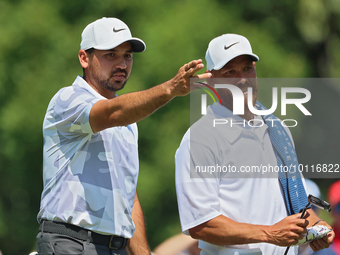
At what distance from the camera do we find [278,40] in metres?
8.27

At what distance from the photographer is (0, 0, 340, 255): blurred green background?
7523 mm

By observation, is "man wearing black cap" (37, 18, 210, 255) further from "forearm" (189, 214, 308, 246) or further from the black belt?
"forearm" (189, 214, 308, 246)

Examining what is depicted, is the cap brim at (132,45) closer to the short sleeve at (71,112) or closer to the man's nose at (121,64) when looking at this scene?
the man's nose at (121,64)

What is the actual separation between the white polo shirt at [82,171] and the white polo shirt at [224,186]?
14.2 inches

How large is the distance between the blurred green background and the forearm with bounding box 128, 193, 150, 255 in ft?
12.6

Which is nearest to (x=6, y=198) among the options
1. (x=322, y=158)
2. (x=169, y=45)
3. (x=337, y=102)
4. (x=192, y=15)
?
(x=169, y=45)

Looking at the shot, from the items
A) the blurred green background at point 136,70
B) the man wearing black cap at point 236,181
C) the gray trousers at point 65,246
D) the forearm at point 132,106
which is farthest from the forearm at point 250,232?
the blurred green background at point 136,70

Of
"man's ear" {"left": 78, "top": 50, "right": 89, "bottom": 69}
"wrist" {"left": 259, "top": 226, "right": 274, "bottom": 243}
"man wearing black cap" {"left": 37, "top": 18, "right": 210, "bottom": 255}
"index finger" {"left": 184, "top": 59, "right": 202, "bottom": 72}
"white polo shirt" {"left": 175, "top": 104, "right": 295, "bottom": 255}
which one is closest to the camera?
"index finger" {"left": 184, "top": 59, "right": 202, "bottom": 72}

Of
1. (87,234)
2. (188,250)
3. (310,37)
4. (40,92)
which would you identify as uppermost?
(310,37)

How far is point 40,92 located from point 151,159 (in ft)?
6.25

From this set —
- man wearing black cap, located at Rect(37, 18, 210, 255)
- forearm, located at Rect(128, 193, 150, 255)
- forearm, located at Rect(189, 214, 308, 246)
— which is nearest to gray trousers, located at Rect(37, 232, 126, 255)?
man wearing black cap, located at Rect(37, 18, 210, 255)

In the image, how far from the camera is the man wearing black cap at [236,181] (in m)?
2.93

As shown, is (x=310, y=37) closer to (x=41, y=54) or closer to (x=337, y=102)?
(x=337, y=102)

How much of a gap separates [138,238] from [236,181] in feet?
2.56
